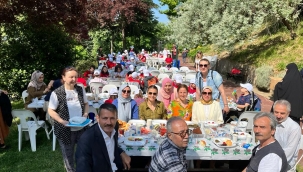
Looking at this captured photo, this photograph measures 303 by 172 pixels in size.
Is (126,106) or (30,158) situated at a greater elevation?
(126,106)

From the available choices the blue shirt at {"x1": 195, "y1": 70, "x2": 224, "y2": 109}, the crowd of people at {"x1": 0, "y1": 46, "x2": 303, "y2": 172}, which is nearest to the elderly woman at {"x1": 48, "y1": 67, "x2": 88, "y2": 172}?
the crowd of people at {"x1": 0, "y1": 46, "x2": 303, "y2": 172}

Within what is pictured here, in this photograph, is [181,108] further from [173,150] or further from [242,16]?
[242,16]

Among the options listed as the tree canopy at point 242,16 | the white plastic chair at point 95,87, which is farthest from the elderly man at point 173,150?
the tree canopy at point 242,16

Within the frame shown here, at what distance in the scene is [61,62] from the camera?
11.9 m

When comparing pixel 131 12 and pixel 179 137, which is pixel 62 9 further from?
pixel 131 12

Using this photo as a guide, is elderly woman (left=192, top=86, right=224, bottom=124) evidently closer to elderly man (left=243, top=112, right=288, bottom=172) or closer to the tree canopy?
elderly man (left=243, top=112, right=288, bottom=172)

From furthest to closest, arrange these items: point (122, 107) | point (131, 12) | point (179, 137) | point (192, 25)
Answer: point (131, 12) → point (192, 25) → point (122, 107) → point (179, 137)

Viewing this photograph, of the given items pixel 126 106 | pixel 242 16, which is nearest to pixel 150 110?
pixel 126 106

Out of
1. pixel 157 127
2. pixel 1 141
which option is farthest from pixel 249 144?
pixel 1 141

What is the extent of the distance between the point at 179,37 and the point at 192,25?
4.53 ft

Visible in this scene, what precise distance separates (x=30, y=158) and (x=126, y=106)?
7.24 feet

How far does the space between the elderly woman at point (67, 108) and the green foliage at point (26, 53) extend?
724 cm

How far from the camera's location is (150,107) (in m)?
5.27

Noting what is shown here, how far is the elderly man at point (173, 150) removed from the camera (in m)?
2.38
